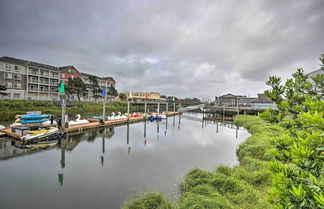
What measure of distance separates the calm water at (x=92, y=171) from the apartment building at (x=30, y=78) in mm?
27647

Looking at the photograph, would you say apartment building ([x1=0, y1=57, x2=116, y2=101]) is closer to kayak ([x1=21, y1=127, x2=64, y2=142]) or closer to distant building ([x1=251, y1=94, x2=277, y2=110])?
kayak ([x1=21, y1=127, x2=64, y2=142])

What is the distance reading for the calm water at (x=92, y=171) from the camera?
538 cm

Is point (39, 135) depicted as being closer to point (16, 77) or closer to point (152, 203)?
point (152, 203)

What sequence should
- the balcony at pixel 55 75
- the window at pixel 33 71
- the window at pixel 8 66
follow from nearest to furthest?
the window at pixel 8 66
the window at pixel 33 71
the balcony at pixel 55 75

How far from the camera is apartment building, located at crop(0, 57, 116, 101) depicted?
103 feet

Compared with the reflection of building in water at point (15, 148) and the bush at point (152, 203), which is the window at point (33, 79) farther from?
the bush at point (152, 203)

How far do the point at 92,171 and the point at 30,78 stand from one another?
40.1 m

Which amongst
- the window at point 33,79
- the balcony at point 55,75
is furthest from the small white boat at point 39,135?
the balcony at point 55,75

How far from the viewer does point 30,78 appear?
35.2 meters

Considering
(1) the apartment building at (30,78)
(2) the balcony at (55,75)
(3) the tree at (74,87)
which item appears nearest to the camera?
(1) the apartment building at (30,78)

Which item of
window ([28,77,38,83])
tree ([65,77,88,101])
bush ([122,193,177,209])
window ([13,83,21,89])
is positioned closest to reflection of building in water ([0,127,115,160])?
bush ([122,193,177,209])

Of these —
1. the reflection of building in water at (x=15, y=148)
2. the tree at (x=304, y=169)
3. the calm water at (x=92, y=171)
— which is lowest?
the calm water at (x=92, y=171)

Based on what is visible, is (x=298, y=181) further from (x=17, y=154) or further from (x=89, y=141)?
(x=89, y=141)

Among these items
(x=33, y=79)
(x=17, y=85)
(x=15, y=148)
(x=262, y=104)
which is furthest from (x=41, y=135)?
(x=262, y=104)
